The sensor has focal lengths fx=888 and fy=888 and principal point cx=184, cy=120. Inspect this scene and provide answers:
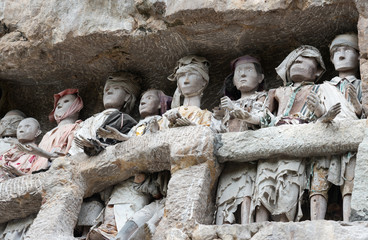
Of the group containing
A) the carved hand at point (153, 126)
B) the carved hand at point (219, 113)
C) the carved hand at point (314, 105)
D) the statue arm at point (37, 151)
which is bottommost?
the statue arm at point (37, 151)

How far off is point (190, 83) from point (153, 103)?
397mm

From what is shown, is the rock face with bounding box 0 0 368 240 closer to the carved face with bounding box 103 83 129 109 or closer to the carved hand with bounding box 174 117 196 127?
the carved hand with bounding box 174 117 196 127

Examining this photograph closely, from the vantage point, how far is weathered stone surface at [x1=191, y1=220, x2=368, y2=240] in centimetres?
489

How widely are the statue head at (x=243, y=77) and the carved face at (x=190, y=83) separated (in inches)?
8.3

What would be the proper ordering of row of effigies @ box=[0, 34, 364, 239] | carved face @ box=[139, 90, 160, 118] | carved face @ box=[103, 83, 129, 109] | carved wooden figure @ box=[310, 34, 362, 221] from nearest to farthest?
carved wooden figure @ box=[310, 34, 362, 221]
row of effigies @ box=[0, 34, 364, 239]
carved face @ box=[139, 90, 160, 118]
carved face @ box=[103, 83, 129, 109]

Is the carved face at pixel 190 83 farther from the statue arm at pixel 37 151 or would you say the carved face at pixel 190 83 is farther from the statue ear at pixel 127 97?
the statue arm at pixel 37 151

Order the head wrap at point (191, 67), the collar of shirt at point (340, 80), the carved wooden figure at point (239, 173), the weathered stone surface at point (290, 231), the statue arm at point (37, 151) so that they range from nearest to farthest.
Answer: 1. the weathered stone surface at point (290, 231)
2. the carved wooden figure at point (239, 173)
3. the collar of shirt at point (340, 80)
4. the statue arm at point (37, 151)
5. the head wrap at point (191, 67)

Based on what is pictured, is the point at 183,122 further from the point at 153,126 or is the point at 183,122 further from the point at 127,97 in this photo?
the point at 127,97

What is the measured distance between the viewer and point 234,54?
7242mm

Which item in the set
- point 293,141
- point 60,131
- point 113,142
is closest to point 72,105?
point 60,131

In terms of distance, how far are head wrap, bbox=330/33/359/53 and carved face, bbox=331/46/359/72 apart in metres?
0.03

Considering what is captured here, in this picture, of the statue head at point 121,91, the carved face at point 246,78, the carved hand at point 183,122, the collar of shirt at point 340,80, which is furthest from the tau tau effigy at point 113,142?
the collar of shirt at point 340,80

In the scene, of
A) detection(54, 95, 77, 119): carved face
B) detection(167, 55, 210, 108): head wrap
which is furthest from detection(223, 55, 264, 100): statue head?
detection(54, 95, 77, 119): carved face

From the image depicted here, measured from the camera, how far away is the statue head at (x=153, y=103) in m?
7.15
